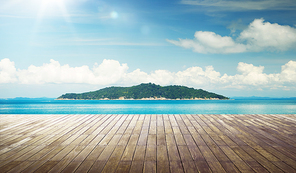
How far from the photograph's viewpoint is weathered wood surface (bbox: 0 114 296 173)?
1938 mm

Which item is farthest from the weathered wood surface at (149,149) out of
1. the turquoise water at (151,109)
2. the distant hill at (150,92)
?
the distant hill at (150,92)

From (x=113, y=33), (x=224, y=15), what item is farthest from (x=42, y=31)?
(x=224, y=15)

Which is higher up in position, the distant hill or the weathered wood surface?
the distant hill

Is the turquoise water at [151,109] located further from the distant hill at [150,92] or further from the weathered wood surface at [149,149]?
the weathered wood surface at [149,149]

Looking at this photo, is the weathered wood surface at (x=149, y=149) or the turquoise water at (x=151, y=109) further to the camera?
the turquoise water at (x=151, y=109)

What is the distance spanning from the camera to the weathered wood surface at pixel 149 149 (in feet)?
6.36

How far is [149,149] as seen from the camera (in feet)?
8.18

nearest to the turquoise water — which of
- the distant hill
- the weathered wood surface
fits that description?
the distant hill

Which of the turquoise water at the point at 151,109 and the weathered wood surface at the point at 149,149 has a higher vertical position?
the weathered wood surface at the point at 149,149

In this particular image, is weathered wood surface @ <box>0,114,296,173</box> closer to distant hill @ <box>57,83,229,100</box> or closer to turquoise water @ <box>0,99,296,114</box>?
turquoise water @ <box>0,99,296,114</box>

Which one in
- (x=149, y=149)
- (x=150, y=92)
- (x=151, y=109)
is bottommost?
(x=151, y=109)

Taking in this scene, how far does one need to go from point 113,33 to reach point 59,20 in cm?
1838

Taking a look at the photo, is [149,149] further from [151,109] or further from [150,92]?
[150,92]

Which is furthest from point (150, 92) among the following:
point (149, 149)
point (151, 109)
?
point (149, 149)
